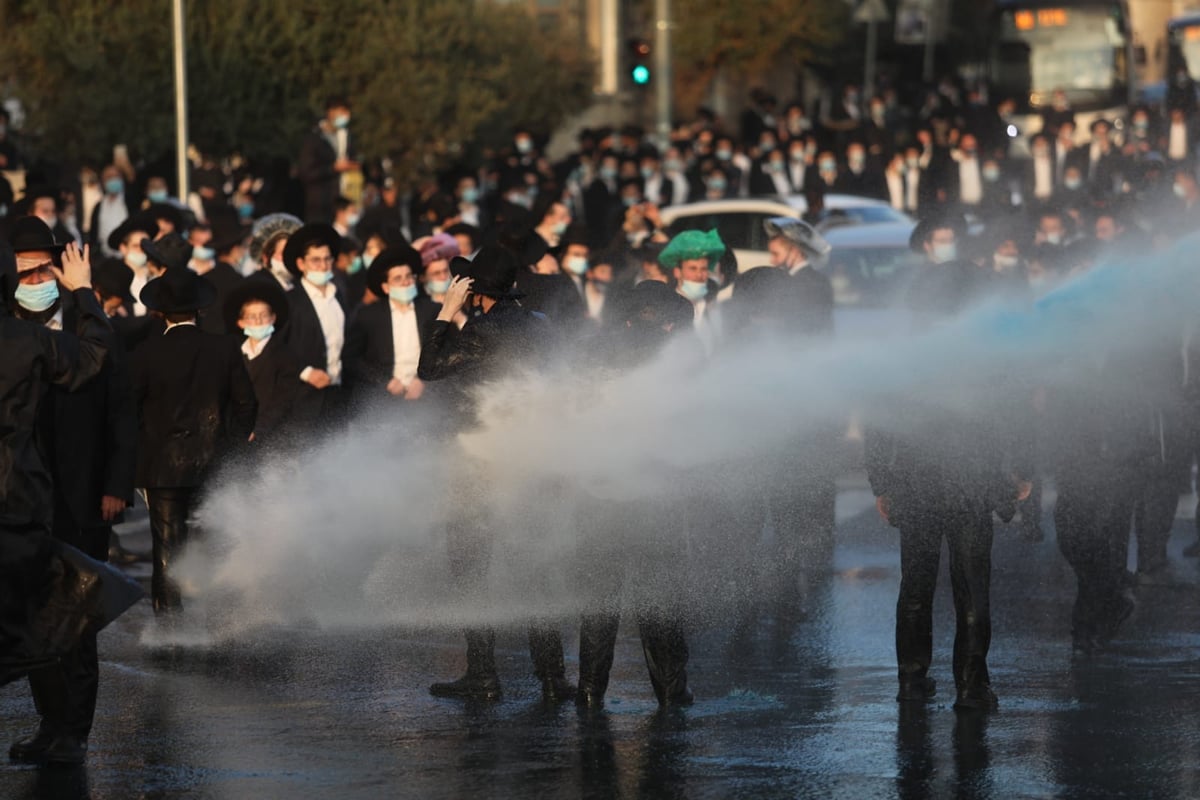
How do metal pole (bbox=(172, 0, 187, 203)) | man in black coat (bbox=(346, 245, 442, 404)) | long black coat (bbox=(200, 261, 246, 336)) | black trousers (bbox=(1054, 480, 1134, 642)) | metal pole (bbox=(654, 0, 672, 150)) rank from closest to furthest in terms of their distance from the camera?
black trousers (bbox=(1054, 480, 1134, 642))
man in black coat (bbox=(346, 245, 442, 404))
long black coat (bbox=(200, 261, 246, 336))
metal pole (bbox=(172, 0, 187, 203))
metal pole (bbox=(654, 0, 672, 150))

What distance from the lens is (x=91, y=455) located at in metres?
8.70

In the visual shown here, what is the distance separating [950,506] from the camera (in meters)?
8.69

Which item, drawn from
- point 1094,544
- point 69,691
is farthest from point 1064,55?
point 69,691

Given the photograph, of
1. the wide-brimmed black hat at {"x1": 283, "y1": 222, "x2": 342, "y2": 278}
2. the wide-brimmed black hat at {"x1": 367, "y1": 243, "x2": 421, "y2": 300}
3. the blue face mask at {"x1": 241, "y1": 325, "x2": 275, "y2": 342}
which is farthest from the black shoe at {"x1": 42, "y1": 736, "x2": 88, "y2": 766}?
the wide-brimmed black hat at {"x1": 283, "y1": 222, "x2": 342, "y2": 278}

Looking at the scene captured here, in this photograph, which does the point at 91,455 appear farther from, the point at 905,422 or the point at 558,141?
the point at 558,141

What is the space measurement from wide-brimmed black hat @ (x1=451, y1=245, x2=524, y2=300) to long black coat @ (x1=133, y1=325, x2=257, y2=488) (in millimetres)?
2017

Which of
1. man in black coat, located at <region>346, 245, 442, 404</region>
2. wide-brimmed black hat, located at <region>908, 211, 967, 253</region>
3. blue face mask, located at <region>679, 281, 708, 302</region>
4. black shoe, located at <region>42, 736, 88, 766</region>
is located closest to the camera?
black shoe, located at <region>42, 736, 88, 766</region>

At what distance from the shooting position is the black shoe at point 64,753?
7.66 metres

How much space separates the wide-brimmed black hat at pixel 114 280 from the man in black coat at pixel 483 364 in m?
4.46

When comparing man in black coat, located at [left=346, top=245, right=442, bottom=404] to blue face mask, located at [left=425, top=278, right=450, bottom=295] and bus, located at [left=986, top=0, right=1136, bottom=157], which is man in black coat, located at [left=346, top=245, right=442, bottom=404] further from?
bus, located at [left=986, top=0, right=1136, bottom=157]

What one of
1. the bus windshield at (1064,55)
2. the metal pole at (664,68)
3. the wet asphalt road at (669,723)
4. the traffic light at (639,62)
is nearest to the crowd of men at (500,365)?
the wet asphalt road at (669,723)

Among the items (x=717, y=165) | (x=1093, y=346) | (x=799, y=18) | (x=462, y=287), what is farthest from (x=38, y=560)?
(x=799, y=18)

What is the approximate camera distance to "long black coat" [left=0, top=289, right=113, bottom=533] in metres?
7.39

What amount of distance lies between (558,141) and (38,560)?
A: 126 ft
